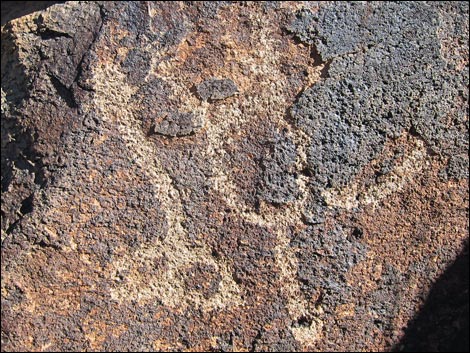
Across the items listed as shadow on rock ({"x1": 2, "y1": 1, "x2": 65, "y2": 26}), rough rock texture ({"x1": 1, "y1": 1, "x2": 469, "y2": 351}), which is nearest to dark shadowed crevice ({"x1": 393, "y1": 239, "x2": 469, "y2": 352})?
rough rock texture ({"x1": 1, "y1": 1, "x2": 469, "y2": 351})

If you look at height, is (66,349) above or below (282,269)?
below

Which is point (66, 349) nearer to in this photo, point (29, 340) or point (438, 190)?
point (29, 340)

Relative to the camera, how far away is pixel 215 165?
3.51 feet

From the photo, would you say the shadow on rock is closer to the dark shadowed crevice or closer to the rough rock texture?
the rough rock texture

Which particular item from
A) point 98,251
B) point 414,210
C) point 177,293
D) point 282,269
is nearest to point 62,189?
point 98,251

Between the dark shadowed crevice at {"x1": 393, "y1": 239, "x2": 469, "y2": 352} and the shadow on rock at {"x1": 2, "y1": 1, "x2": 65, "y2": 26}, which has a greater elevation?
Answer: the shadow on rock at {"x1": 2, "y1": 1, "x2": 65, "y2": 26}

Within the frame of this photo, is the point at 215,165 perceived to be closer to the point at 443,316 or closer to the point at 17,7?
the point at 443,316

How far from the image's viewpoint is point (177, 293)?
3.55ft

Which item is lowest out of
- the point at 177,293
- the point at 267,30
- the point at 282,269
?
the point at 177,293

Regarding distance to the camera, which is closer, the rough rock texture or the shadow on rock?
the rough rock texture

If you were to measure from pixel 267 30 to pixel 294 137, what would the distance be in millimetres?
198

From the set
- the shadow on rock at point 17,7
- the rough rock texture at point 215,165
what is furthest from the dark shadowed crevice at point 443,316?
the shadow on rock at point 17,7

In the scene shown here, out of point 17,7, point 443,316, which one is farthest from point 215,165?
point 17,7

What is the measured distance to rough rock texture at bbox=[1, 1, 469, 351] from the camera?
1061 millimetres
